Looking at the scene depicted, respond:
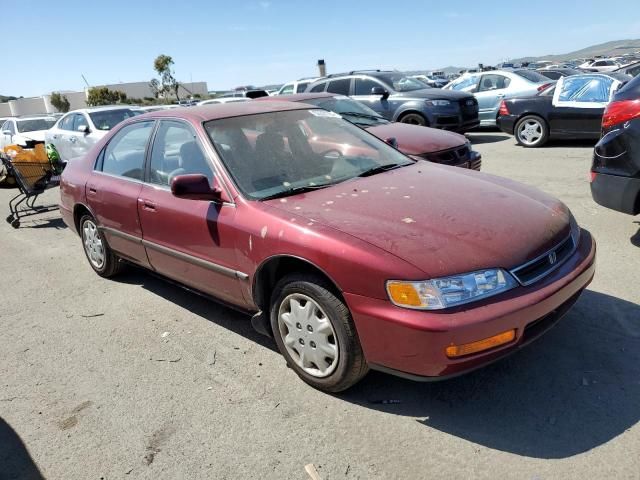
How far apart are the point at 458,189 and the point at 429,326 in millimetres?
1263

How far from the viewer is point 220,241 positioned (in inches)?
132

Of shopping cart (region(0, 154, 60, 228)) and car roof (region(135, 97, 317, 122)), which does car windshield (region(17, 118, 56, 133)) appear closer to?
shopping cart (region(0, 154, 60, 228))

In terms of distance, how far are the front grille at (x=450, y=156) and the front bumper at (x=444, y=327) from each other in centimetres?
392

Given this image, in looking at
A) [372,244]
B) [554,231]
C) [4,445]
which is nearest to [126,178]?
[4,445]

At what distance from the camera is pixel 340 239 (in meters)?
2.66

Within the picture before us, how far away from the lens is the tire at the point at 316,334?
273 centimetres

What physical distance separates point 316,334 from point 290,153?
1.40 metres

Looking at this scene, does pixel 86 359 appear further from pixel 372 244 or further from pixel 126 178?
pixel 372 244

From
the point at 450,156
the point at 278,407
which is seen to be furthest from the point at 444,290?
the point at 450,156

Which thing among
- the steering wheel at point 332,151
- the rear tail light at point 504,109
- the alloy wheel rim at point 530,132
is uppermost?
the steering wheel at point 332,151

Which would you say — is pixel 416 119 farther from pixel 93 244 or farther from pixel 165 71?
pixel 165 71

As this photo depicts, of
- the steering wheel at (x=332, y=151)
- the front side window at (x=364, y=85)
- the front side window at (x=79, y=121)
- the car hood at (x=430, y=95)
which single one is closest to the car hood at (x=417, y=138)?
the steering wheel at (x=332, y=151)

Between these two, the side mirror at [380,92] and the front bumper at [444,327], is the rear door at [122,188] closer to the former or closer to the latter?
the front bumper at [444,327]

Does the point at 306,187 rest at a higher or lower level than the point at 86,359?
higher
